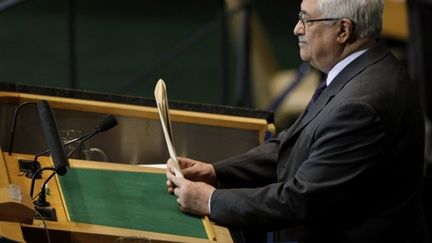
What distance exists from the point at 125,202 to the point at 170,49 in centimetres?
536

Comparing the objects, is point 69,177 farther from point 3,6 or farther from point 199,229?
point 3,6

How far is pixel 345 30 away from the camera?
3.82 meters

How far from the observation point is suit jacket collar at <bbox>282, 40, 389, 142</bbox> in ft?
12.6

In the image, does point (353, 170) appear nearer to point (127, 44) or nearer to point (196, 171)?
point (196, 171)

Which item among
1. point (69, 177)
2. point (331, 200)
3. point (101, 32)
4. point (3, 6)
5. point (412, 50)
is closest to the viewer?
point (331, 200)

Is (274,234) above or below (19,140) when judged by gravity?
below

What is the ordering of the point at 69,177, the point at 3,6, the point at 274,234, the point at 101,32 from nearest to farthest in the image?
the point at 69,177, the point at 274,234, the point at 3,6, the point at 101,32

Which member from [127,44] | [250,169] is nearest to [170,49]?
[127,44]

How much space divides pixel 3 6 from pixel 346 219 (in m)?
2.48

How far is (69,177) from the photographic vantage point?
415 centimetres

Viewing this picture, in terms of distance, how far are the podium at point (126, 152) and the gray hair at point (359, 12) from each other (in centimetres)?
74

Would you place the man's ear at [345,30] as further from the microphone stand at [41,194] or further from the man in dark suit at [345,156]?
the microphone stand at [41,194]

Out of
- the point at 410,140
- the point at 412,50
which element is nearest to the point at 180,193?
the point at 410,140

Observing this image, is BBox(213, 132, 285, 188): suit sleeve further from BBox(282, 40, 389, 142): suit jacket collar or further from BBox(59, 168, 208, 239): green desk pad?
BBox(282, 40, 389, 142): suit jacket collar
